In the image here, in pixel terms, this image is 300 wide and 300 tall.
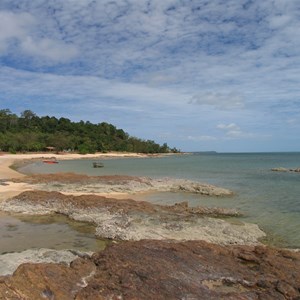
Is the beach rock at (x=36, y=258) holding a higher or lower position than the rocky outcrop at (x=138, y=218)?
higher

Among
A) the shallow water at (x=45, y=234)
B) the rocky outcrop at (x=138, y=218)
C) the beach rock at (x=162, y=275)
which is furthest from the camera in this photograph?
the rocky outcrop at (x=138, y=218)

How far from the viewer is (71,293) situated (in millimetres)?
7148

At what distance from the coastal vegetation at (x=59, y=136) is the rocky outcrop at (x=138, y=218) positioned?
101m

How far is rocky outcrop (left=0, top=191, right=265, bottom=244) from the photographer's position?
14578 mm

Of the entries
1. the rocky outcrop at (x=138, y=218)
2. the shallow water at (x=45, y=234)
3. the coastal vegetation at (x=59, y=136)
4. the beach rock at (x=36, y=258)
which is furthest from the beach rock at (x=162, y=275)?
the coastal vegetation at (x=59, y=136)

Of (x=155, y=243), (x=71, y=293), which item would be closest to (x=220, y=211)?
(x=155, y=243)

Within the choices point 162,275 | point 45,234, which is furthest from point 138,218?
point 162,275

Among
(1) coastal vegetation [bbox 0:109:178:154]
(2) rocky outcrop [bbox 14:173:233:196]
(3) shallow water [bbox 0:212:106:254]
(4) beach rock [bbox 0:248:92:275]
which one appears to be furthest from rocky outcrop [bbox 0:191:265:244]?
(1) coastal vegetation [bbox 0:109:178:154]

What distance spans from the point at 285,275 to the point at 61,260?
5449mm

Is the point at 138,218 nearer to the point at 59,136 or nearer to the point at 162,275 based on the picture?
the point at 162,275

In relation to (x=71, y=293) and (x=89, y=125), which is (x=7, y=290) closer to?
(x=71, y=293)

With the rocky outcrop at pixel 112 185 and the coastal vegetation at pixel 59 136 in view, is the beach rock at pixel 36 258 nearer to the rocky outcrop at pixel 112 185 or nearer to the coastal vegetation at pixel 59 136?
the rocky outcrop at pixel 112 185

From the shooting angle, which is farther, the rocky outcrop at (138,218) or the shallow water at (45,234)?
the rocky outcrop at (138,218)

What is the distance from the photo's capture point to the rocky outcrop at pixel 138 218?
1458cm
